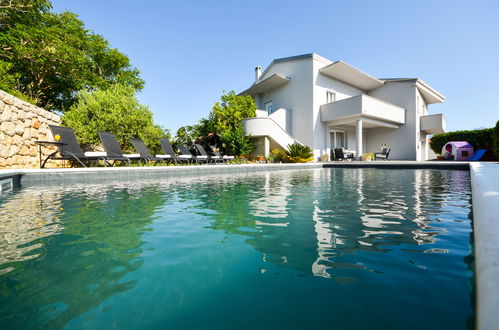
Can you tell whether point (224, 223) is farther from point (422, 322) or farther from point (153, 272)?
point (422, 322)

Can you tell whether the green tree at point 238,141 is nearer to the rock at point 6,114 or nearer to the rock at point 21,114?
the rock at point 21,114

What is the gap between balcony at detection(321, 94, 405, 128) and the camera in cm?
1577

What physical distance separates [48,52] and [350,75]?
2002cm

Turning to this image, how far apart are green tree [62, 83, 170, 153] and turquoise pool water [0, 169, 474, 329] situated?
9519mm

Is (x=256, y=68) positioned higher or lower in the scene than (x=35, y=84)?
higher

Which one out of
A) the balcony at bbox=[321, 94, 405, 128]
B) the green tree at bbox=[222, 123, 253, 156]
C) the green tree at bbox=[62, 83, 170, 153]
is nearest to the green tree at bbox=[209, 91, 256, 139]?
the green tree at bbox=[222, 123, 253, 156]

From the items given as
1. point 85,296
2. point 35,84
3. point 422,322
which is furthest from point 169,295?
point 35,84

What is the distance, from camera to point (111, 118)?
11602mm

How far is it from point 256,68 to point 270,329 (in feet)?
80.2

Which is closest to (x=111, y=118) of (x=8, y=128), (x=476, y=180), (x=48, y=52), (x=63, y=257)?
(x=8, y=128)

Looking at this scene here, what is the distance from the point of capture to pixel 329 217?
9.78ft

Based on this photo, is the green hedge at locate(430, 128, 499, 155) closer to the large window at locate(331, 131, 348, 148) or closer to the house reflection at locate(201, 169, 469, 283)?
the large window at locate(331, 131, 348, 148)

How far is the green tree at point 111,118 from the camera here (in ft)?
37.3

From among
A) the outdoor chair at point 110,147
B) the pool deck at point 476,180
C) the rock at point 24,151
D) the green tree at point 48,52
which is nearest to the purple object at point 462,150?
the pool deck at point 476,180
